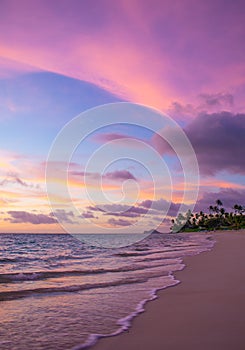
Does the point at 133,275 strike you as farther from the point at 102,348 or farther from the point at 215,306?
the point at 102,348

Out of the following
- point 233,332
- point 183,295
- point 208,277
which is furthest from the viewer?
point 208,277

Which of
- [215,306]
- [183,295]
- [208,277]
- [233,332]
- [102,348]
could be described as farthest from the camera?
[208,277]

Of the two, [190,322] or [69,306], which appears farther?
[69,306]

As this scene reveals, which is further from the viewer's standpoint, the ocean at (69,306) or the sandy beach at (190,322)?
the ocean at (69,306)

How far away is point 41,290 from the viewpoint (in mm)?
14984

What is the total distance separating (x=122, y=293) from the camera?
1399cm

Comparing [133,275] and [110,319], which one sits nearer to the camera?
[110,319]

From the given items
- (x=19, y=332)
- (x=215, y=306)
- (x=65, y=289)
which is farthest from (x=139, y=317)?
(x=65, y=289)

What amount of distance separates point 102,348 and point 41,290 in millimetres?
8201

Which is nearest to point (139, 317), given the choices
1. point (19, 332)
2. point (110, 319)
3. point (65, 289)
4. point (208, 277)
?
point (110, 319)

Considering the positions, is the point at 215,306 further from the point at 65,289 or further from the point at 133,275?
the point at 133,275

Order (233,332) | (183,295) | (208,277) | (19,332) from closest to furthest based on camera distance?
(233,332)
(19,332)
(183,295)
(208,277)

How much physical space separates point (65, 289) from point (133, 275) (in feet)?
17.3

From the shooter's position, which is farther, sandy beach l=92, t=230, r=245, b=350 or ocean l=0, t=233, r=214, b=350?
ocean l=0, t=233, r=214, b=350
